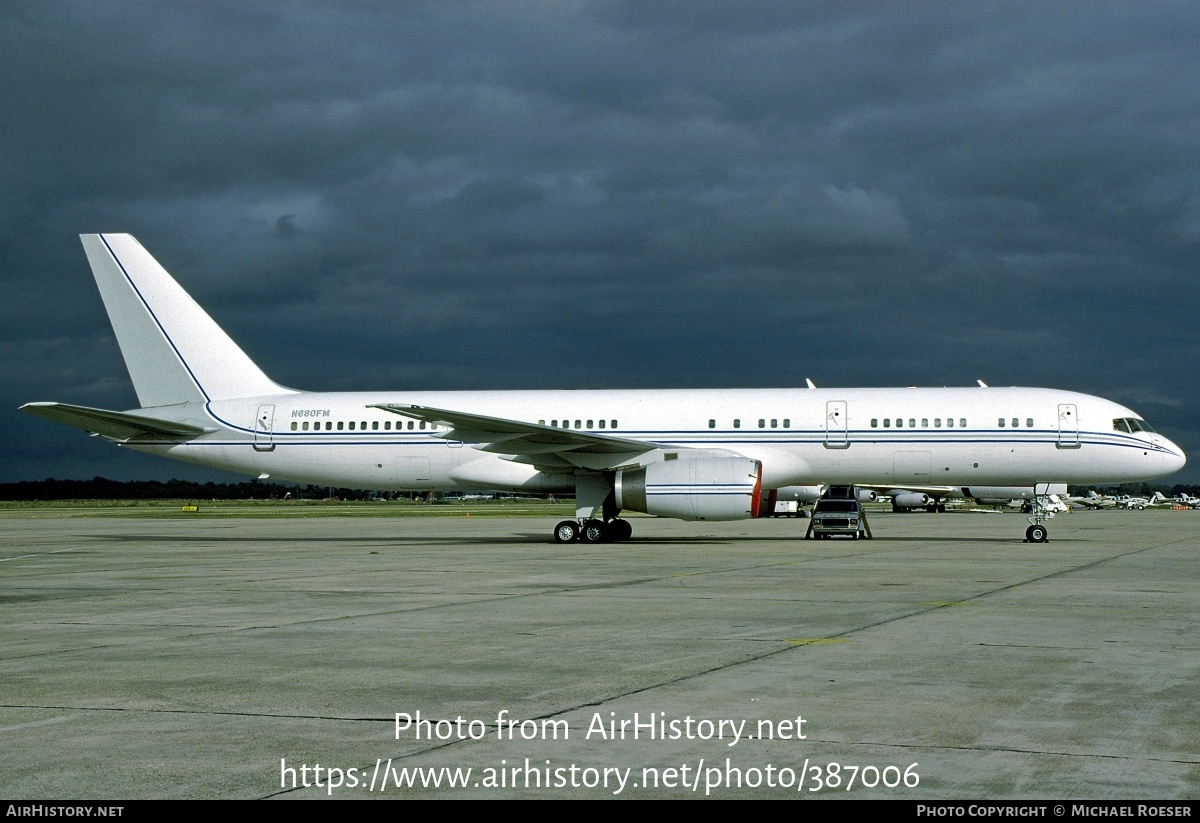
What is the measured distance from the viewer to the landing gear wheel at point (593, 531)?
28359 millimetres

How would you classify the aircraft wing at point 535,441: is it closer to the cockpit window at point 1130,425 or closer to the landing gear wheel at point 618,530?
the landing gear wheel at point 618,530

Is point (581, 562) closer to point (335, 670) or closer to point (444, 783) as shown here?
point (335, 670)

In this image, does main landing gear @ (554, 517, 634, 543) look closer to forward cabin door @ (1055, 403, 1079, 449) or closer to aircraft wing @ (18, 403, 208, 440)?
aircraft wing @ (18, 403, 208, 440)

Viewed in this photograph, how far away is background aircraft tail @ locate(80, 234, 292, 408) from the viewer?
1234 inches

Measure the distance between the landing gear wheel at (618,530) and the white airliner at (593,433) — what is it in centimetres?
6

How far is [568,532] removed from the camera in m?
28.7

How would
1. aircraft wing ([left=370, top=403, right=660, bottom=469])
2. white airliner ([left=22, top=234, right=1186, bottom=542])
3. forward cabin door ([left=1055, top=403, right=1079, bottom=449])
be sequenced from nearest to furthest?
aircraft wing ([left=370, top=403, right=660, bottom=469]), white airliner ([left=22, top=234, right=1186, bottom=542]), forward cabin door ([left=1055, top=403, right=1079, bottom=449])

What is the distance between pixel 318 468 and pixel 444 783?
25935mm

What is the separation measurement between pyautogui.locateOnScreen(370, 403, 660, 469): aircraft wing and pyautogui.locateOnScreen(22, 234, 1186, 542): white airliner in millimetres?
56

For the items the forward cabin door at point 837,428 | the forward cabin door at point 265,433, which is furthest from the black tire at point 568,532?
the forward cabin door at point 265,433

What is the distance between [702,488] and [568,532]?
14.2ft

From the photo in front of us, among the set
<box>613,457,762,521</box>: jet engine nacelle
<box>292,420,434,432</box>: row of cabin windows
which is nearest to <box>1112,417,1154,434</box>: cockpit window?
<box>613,457,762,521</box>: jet engine nacelle

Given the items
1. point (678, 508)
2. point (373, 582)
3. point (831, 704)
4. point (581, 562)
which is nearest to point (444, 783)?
point (831, 704)
